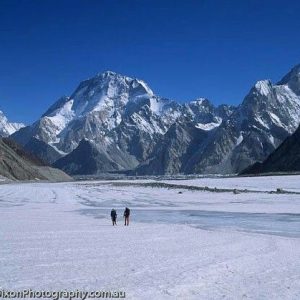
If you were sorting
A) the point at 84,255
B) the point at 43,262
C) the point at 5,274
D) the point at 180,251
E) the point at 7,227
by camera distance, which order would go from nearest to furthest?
1. the point at 5,274
2. the point at 43,262
3. the point at 84,255
4. the point at 180,251
5. the point at 7,227

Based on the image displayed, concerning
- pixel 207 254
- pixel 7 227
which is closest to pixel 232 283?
pixel 207 254

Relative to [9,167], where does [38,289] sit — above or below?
below

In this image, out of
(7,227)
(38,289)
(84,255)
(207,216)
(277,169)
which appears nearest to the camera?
(38,289)

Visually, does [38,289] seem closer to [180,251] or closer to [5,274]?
[5,274]

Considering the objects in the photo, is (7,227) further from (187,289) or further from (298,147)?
(298,147)

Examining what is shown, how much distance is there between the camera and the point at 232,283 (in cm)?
1377

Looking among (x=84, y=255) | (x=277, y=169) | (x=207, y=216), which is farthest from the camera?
(x=277, y=169)

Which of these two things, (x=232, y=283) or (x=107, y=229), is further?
(x=107, y=229)

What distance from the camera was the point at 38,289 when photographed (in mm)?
12102

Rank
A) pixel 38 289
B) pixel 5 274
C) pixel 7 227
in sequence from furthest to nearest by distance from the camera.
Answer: pixel 7 227
pixel 5 274
pixel 38 289

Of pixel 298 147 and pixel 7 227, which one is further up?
pixel 298 147

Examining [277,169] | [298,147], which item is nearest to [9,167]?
[277,169]

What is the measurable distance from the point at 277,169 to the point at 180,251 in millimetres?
174252

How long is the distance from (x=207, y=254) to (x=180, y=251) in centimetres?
113
